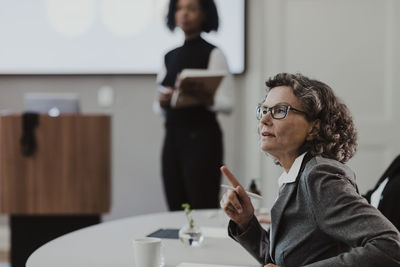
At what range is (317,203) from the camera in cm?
117

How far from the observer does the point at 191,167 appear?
3.00 m

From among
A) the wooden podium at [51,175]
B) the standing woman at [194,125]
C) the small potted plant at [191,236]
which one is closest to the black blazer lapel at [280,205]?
the small potted plant at [191,236]

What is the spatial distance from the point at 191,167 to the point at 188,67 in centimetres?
54

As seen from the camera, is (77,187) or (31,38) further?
(31,38)

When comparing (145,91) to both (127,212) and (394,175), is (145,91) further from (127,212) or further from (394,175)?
(394,175)

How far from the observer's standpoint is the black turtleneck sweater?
309 cm

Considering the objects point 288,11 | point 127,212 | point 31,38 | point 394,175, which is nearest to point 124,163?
point 127,212

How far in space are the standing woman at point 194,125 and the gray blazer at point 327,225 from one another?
1657 mm

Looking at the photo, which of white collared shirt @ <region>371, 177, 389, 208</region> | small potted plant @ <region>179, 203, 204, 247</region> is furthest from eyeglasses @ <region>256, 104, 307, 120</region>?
white collared shirt @ <region>371, 177, 389, 208</region>

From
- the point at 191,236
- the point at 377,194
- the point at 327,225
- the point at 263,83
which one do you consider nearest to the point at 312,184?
the point at 327,225

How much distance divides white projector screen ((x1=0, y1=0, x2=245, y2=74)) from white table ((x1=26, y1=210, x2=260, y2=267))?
8.02 ft

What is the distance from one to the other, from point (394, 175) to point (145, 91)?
8.74 ft

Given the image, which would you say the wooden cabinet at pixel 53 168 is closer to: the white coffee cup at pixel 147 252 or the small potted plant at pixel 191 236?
the small potted plant at pixel 191 236

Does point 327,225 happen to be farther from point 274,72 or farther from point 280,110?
point 274,72
